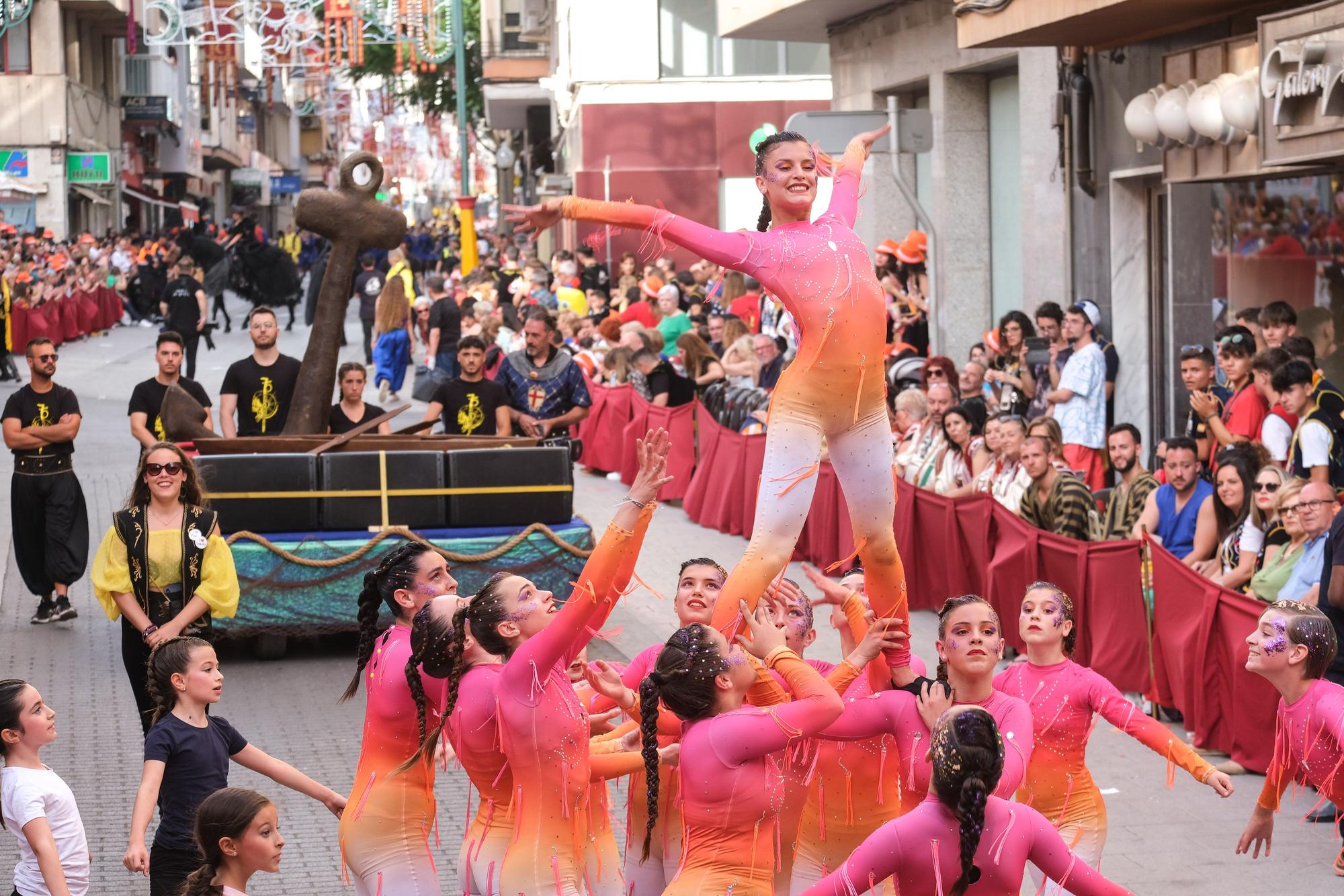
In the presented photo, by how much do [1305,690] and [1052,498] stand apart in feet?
15.2

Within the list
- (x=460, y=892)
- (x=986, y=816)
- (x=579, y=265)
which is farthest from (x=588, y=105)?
(x=986, y=816)

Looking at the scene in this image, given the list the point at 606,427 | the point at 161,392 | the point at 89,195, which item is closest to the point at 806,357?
the point at 161,392

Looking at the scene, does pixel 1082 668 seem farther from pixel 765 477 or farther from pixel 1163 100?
pixel 1163 100

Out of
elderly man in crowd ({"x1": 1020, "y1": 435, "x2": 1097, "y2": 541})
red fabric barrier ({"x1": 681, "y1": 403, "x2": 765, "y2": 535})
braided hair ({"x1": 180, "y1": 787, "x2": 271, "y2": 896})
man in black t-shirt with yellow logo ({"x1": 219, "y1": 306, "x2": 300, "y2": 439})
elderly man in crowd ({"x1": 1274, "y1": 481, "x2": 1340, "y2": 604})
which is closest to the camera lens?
braided hair ({"x1": 180, "y1": 787, "x2": 271, "y2": 896})

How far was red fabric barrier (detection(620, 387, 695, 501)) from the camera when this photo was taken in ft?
53.5

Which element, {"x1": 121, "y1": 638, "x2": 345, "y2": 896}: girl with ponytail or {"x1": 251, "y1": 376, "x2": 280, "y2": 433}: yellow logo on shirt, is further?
{"x1": 251, "y1": 376, "x2": 280, "y2": 433}: yellow logo on shirt

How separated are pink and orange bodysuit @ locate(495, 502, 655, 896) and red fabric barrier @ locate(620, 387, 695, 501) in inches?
418

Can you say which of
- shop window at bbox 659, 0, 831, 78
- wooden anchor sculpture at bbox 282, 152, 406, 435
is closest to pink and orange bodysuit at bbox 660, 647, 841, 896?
wooden anchor sculpture at bbox 282, 152, 406, 435

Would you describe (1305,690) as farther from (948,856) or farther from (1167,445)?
(1167,445)

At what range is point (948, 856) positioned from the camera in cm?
423

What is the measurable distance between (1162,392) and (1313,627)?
32.3ft

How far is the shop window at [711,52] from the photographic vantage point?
3309cm

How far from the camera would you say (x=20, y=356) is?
29.0m

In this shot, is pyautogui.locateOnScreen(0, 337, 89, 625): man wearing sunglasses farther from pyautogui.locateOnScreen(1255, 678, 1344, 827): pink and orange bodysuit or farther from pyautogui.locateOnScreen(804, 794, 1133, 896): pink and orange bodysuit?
pyautogui.locateOnScreen(804, 794, 1133, 896): pink and orange bodysuit
